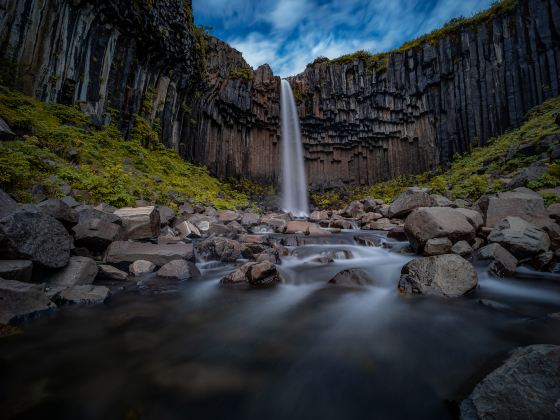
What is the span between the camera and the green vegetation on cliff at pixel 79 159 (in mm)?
5820

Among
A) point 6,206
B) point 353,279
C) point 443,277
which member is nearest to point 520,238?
point 443,277

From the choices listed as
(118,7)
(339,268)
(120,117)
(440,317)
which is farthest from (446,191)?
(118,7)

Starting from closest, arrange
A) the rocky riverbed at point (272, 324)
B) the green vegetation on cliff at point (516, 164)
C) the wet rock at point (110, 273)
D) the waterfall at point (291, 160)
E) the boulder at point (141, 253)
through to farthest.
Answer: the rocky riverbed at point (272, 324) < the wet rock at point (110, 273) < the boulder at point (141, 253) < the green vegetation on cliff at point (516, 164) < the waterfall at point (291, 160)

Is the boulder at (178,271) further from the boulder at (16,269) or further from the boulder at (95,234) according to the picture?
the boulder at (16,269)

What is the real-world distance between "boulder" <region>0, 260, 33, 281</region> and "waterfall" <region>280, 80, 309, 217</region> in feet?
76.9

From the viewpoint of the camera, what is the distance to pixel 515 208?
598 centimetres

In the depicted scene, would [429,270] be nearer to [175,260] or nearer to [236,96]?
[175,260]

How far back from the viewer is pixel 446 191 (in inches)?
545

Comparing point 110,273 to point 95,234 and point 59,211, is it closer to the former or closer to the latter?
point 95,234

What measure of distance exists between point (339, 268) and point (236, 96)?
74.1 feet

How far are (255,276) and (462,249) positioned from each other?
4.34 meters

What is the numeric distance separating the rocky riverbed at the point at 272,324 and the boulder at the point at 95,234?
0.09 feet

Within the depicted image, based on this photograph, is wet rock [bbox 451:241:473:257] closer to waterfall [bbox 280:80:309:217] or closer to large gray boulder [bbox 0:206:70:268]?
large gray boulder [bbox 0:206:70:268]

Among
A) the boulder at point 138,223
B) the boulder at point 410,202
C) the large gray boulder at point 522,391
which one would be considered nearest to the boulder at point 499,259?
the large gray boulder at point 522,391
